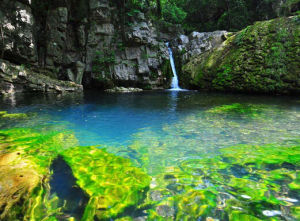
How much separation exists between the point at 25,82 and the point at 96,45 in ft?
26.8

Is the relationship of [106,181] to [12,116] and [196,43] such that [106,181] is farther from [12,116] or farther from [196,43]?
[196,43]

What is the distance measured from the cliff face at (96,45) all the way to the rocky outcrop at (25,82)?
6.21ft

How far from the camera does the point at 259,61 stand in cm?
1288

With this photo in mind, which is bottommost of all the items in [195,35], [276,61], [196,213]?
[196,213]

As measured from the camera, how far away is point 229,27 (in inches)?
930

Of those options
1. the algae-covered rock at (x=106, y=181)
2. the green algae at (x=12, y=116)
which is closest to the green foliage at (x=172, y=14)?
the green algae at (x=12, y=116)

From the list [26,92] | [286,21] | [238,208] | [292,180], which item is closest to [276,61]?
[286,21]

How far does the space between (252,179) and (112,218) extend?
2.04 meters

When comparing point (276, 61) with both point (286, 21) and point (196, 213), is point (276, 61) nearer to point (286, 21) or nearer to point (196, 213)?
point (286, 21)

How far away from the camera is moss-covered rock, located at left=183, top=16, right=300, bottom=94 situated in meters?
11.8

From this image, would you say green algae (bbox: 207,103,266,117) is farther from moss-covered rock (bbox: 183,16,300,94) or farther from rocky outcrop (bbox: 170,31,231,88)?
rocky outcrop (bbox: 170,31,231,88)

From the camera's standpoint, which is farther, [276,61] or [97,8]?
[97,8]

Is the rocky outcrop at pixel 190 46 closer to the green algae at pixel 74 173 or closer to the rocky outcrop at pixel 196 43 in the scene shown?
the rocky outcrop at pixel 196 43

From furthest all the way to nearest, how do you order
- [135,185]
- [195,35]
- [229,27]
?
[229,27]
[195,35]
[135,185]
